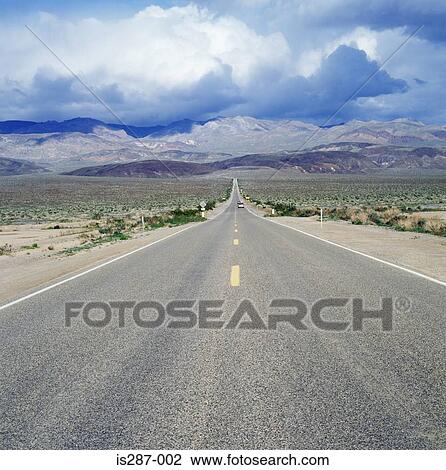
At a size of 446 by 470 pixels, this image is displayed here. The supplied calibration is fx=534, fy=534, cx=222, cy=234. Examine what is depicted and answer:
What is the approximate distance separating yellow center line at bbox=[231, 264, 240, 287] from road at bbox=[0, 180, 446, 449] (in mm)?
1208

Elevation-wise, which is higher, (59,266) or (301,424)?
(301,424)

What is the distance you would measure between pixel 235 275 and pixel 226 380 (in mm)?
6625

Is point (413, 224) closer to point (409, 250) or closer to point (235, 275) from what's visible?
point (409, 250)

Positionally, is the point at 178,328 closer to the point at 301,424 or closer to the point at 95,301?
the point at 95,301

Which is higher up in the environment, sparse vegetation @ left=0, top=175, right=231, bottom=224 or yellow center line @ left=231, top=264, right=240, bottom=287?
yellow center line @ left=231, top=264, right=240, bottom=287

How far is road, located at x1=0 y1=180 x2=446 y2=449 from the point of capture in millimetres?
3955

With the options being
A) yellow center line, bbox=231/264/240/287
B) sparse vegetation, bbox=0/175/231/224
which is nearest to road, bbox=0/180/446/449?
yellow center line, bbox=231/264/240/287

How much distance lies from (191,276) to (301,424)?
25.5 ft

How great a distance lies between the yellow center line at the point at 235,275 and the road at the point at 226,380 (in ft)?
3.96

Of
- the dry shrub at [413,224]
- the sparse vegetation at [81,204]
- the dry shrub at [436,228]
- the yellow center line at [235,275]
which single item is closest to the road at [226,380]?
the yellow center line at [235,275]

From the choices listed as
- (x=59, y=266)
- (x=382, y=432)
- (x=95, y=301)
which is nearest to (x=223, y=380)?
(x=382, y=432)

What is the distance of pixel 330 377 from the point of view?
16.7 feet

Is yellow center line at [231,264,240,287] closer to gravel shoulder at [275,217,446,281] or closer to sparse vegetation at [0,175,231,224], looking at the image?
gravel shoulder at [275,217,446,281]

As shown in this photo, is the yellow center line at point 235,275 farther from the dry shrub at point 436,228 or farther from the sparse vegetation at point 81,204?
the sparse vegetation at point 81,204
